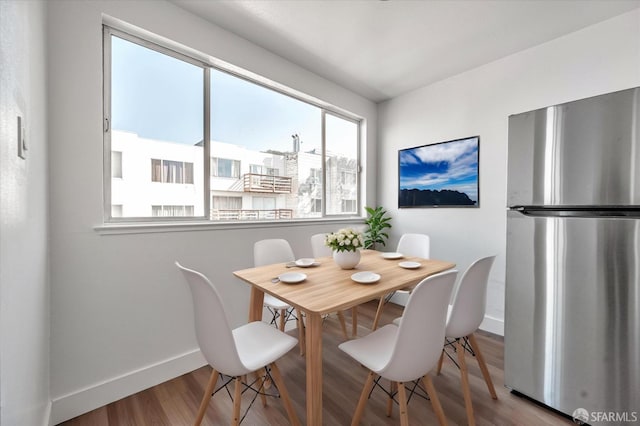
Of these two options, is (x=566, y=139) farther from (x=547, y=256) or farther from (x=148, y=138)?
(x=148, y=138)

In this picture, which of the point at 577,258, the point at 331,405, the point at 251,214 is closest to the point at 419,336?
the point at 331,405

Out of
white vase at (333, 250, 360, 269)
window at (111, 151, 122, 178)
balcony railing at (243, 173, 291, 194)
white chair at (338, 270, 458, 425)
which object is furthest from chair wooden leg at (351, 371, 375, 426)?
window at (111, 151, 122, 178)

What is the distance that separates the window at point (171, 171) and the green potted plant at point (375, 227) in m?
2.26

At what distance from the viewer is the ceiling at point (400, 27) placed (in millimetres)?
1943

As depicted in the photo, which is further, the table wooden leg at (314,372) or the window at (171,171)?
the window at (171,171)

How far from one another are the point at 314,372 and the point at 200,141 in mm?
1984

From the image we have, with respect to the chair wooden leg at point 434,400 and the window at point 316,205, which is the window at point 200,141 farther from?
the chair wooden leg at point 434,400

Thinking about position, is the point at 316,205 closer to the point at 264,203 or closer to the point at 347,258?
the point at 264,203

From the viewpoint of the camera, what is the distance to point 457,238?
9.80 ft

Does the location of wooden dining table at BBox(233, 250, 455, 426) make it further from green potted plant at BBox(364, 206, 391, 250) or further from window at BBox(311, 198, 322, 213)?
green potted plant at BBox(364, 206, 391, 250)

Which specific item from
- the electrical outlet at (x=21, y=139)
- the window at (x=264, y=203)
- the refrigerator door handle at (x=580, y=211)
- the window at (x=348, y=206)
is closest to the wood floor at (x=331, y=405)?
the refrigerator door handle at (x=580, y=211)

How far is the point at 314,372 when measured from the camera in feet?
3.76

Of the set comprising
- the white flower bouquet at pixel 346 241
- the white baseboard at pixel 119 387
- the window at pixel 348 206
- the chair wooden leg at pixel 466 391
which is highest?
the window at pixel 348 206

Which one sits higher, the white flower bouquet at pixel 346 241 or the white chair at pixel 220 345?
the white flower bouquet at pixel 346 241
